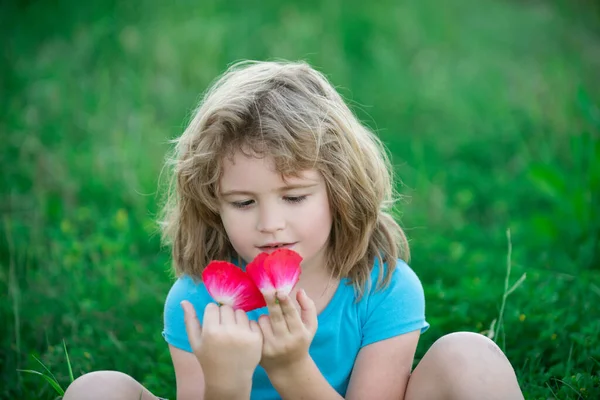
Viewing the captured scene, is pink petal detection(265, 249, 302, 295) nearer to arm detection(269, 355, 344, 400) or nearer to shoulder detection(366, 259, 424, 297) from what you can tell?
arm detection(269, 355, 344, 400)

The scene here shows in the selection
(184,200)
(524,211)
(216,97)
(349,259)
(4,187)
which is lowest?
(524,211)

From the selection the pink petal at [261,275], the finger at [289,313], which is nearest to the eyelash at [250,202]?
the pink petal at [261,275]

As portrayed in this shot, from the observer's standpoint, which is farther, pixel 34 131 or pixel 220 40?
pixel 220 40

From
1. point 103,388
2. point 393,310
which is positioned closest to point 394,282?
point 393,310

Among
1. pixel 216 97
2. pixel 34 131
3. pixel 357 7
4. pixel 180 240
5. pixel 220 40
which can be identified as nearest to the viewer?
pixel 216 97

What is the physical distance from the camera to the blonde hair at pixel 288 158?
2.15 metres

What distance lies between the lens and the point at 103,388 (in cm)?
213

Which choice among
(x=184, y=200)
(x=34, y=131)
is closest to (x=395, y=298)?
(x=184, y=200)

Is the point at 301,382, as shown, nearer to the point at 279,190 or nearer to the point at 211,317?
the point at 211,317

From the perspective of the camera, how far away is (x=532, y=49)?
6.12 metres

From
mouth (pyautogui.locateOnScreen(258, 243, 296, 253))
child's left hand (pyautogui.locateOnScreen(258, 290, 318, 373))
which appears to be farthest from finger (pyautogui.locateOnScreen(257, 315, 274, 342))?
mouth (pyautogui.locateOnScreen(258, 243, 296, 253))

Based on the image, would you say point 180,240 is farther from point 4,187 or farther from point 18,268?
point 4,187

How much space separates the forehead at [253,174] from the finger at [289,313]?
324 millimetres

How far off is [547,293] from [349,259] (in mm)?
1011
